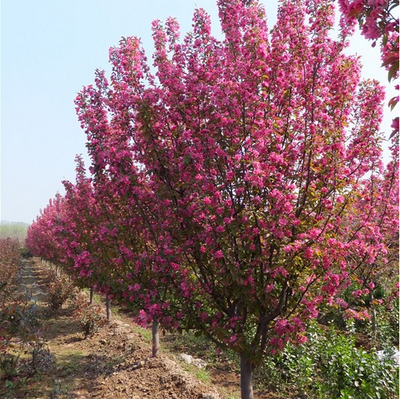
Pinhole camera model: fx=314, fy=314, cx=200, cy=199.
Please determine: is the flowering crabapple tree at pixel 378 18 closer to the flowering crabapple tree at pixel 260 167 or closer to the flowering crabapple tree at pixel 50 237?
the flowering crabapple tree at pixel 260 167

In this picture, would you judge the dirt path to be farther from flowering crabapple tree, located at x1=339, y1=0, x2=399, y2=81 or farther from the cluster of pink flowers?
flowering crabapple tree, located at x1=339, y1=0, x2=399, y2=81

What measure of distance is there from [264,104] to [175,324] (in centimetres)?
282

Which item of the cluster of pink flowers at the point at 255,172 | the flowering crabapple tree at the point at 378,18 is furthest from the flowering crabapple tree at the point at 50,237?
the flowering crabapple tree at the point at 378,18

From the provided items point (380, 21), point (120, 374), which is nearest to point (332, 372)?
point (120, 374)

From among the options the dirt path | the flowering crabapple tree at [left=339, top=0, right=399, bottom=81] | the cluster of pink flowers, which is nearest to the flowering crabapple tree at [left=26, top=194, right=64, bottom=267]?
the dirt path

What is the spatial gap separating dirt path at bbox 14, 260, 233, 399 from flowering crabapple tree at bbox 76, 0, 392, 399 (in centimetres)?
218

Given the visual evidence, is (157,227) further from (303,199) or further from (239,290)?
(303,199)

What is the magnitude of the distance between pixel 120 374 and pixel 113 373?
221 millimetres

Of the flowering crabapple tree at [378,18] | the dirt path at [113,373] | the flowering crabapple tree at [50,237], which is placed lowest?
the dirt path at [113,373]

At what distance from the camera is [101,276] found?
4.77 metres

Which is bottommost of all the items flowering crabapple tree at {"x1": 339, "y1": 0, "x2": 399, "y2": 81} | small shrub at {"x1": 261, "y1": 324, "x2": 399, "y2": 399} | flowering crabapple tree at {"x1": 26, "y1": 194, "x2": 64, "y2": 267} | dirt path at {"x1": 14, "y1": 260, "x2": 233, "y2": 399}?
dirt path at {"x1": 14, "y1": 260, "x2": 233, "y2": 399}

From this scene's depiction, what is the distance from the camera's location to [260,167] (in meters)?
3.29

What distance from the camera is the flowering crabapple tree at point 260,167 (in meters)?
3.45

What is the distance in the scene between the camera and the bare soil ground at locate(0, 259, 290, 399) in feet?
18.8
